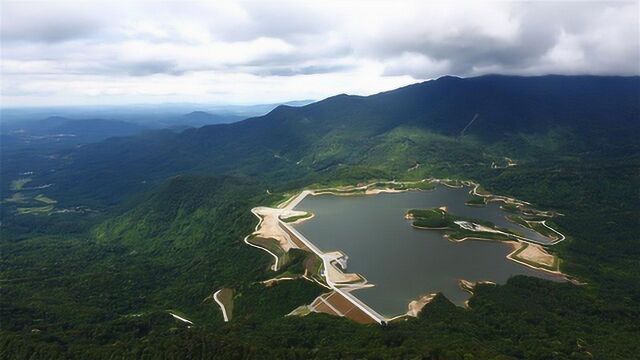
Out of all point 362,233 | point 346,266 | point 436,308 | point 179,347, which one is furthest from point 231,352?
point 362,233

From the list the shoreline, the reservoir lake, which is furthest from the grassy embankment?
the reservoir lake

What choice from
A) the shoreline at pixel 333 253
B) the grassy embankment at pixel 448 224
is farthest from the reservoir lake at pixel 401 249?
the grassy embankment at pixel 448 224

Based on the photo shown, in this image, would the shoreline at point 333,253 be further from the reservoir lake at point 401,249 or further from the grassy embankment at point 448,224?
the grassy embankment at point 448,224

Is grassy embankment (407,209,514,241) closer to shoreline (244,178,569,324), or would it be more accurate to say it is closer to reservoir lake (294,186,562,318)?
shoreline (244,178,569,324)

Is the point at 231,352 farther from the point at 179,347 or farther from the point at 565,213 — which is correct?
the point at 565,213

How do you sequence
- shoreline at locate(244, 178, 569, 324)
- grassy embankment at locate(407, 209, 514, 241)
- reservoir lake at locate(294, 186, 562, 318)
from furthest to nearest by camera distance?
grassy embankment at locate(407, 209, 514, 241) < reservoir lake at locate(294, 186, 562, 318) < shoreline at locate(244, 178, 569, 324)

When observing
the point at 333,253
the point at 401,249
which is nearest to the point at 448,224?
the point at 401,249

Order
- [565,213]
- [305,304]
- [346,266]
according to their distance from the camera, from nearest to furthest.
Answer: [305,304] < [346,266] < [565,213]

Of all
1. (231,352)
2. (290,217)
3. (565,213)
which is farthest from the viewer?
(565,213)
